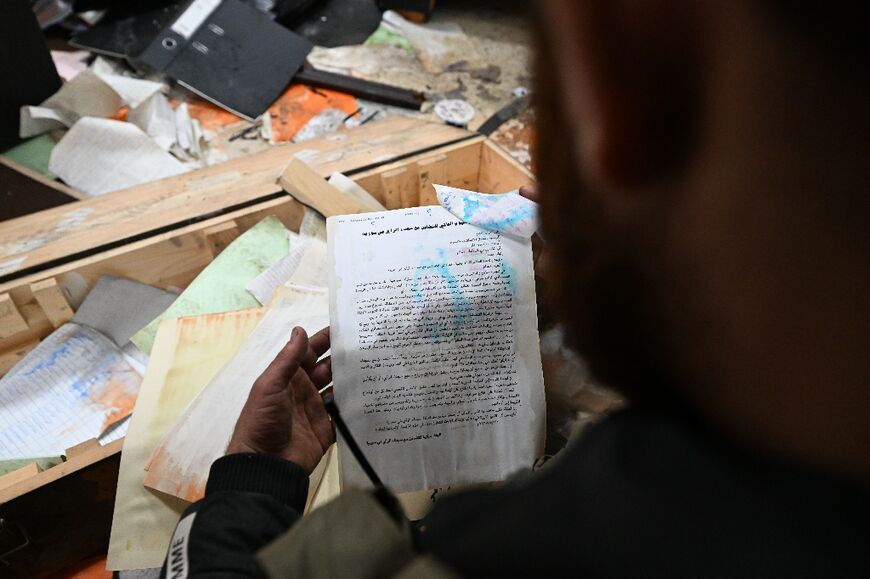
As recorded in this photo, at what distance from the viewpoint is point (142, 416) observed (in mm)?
786

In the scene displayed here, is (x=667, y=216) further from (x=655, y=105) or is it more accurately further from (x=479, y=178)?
(x=479, y=178)

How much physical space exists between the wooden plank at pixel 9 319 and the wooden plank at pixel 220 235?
280 mm

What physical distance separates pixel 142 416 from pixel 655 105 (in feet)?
2.46

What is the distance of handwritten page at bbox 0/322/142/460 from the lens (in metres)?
0.86

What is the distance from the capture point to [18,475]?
0.73 meters

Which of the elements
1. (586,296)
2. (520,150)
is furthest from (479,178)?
(586,296)

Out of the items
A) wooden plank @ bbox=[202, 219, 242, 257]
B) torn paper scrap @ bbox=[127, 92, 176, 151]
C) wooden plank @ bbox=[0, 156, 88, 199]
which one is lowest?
wooden plank @ bbox=[202, 219, 242, 257]

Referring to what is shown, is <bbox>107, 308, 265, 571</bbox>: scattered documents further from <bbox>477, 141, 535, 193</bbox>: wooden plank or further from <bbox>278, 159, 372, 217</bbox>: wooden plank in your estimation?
<bbox>477, 141, 535, 193</bbox>: wooden plank

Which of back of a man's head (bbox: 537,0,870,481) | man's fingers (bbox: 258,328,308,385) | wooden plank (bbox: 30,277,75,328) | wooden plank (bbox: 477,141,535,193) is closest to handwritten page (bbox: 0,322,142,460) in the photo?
wooden plank (bbox: 30,277,75,328)

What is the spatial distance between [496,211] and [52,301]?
671 mm

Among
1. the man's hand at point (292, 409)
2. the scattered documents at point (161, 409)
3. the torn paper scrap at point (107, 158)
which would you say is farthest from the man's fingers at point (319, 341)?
the torn paper scrap at point (107, 158)

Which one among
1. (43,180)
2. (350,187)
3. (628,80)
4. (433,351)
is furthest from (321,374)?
(43,180)

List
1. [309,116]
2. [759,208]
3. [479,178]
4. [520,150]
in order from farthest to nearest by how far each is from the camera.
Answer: [309,116]
[520,150]
[479,178]
[759,208]

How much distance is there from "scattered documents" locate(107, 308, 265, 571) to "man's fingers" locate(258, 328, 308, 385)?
0.16 metres
